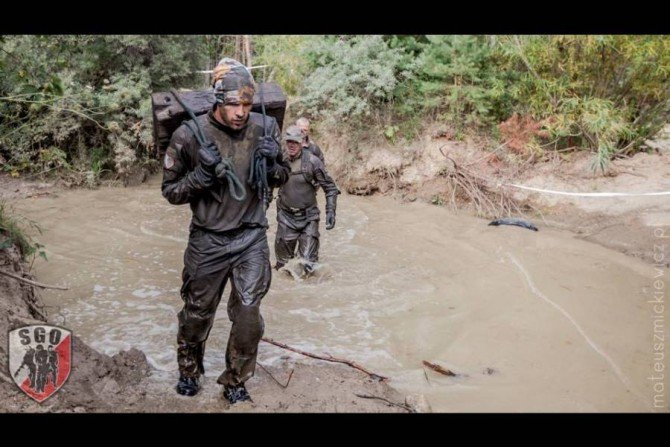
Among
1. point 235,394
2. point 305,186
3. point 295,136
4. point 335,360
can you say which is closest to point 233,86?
point 235,394

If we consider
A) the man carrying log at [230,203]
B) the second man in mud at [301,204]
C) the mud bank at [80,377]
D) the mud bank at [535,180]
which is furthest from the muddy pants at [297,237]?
the mud bank at [535,180]

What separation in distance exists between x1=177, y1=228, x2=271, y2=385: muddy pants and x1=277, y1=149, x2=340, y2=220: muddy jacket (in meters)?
3.05

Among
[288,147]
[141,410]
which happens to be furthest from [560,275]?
[141,410]

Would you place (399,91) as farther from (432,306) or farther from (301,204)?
(432,306)

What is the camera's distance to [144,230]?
31.1ft

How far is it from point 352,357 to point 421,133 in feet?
24.2

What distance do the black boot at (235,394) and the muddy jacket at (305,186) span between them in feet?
11.2

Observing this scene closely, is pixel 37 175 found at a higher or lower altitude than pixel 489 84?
lower

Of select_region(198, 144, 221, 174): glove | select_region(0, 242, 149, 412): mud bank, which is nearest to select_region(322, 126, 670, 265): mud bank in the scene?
select_region(198, 144, 221, 174): glove

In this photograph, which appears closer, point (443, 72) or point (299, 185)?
point (299, 185)

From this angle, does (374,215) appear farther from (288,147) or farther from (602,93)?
(602,93)

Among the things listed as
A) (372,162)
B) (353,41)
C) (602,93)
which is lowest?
(372,162)

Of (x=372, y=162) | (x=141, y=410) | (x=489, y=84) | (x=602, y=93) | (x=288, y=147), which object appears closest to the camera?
(x=141, y=410)

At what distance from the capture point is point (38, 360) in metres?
3.75
